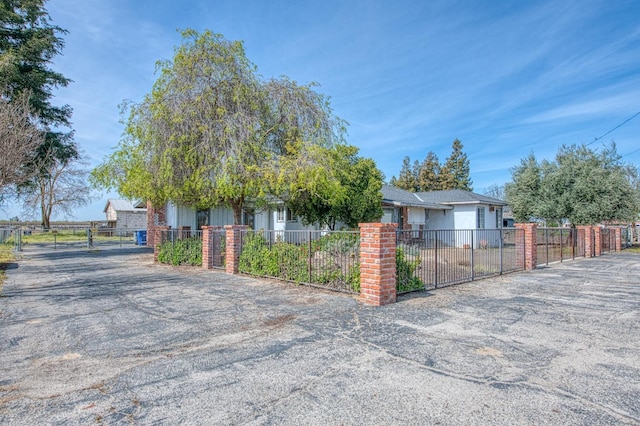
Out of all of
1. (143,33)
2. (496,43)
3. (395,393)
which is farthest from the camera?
(496,43)

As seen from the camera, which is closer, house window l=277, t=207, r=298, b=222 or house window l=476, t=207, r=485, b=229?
house window l=277, t=207, r=298, b=222

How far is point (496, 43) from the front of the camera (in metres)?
11.4

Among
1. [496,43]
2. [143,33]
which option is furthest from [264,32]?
[496,43]

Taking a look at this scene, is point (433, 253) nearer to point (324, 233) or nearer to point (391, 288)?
point (391, 288)

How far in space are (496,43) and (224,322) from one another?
11640 millimetres

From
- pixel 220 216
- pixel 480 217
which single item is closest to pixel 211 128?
pixel 220 216

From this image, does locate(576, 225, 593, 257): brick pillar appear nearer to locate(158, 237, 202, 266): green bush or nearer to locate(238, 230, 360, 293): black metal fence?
locate(238, 230, 360, 293): black metal fence

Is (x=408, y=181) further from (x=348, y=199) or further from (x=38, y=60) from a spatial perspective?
(x=38, y=60)

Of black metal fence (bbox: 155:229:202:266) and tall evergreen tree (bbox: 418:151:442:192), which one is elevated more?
tall evergreen tree (bbox: 418:151:442:192)

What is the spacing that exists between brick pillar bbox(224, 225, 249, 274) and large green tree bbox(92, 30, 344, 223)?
4.09 feet

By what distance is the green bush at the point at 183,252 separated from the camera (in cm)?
1188

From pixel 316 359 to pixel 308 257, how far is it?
14.5 ft

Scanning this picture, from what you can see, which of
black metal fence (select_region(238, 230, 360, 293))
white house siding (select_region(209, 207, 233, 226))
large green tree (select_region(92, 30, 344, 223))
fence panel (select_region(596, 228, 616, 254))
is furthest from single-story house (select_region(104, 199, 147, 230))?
fence panel (select_region(596, 228, 616, 254))

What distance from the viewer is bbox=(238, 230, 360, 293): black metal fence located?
7.49 m
